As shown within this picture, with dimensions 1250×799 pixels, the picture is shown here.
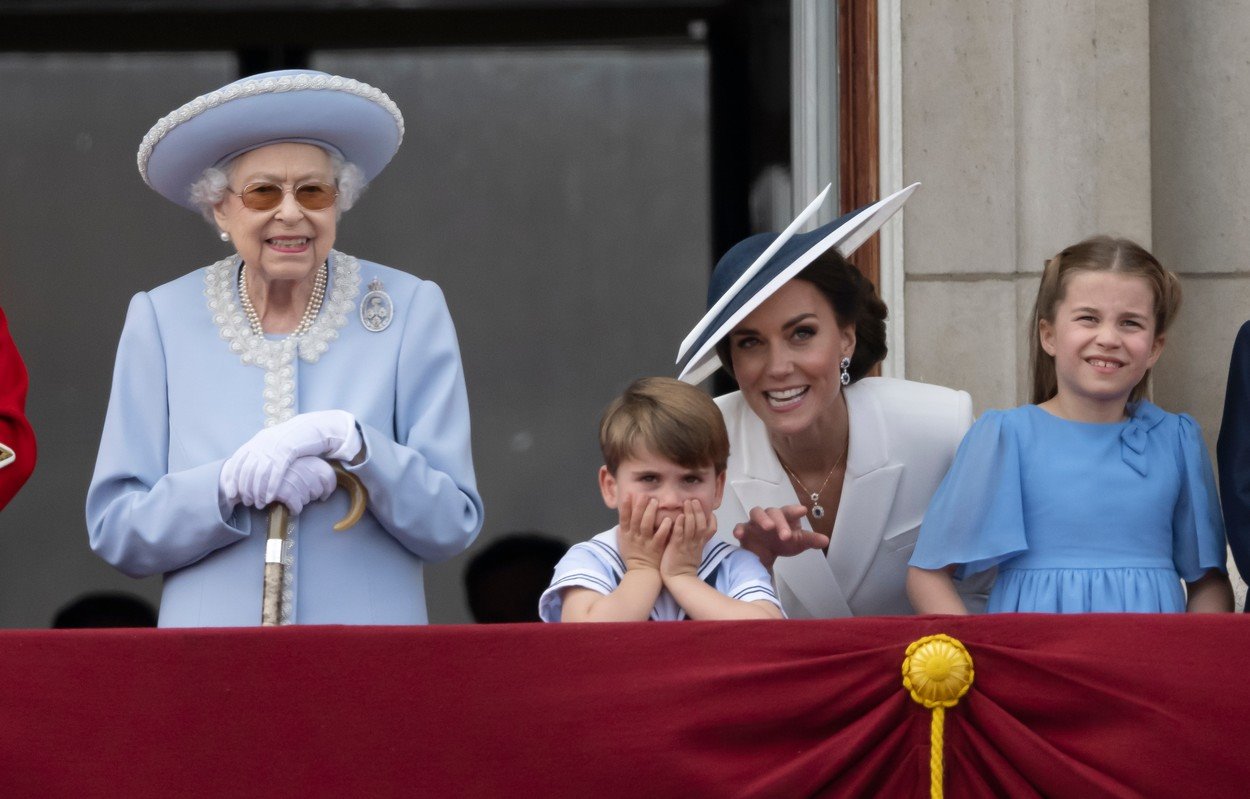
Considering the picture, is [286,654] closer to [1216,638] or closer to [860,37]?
[1216,638]

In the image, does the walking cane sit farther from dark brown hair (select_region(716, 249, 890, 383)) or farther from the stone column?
the stone column

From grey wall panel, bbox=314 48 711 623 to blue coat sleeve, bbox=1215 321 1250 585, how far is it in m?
3.62

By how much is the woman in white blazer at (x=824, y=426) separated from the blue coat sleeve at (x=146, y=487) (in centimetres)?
84

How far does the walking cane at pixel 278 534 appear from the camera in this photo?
2.87m

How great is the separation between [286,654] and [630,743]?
0.44m

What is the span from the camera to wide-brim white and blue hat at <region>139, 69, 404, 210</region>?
3.00 metres

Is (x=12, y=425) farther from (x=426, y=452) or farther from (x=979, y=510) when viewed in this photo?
(x=979, y=510)

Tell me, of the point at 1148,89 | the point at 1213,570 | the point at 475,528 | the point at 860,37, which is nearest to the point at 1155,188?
the point at 1148,89

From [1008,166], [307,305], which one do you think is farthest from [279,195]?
[1008,166]

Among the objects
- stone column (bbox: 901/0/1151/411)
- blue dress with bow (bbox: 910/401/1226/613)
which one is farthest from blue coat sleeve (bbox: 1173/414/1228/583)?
stone column (bbox: 901/0/1151/411)

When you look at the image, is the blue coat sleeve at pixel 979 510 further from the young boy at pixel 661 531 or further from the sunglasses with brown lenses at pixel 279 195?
the sunglasses with brown lenses at pixel 279 195

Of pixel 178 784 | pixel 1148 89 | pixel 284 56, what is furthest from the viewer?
pixel 284 56

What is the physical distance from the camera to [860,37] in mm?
4938

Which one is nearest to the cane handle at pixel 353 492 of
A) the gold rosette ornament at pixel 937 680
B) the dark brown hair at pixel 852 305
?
the dark brown hair at pixel 852 305
